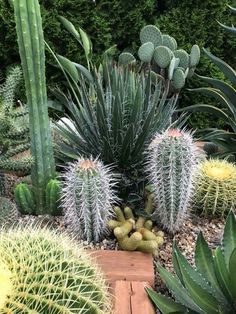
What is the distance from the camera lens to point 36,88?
314cm

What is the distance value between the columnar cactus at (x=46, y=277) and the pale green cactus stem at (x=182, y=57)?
2.87m

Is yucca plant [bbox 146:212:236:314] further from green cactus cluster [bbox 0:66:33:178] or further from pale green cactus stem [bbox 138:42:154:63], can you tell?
pale green cactus stem [bbox 138:42:154:63]

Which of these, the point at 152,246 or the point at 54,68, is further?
the point at 54,68

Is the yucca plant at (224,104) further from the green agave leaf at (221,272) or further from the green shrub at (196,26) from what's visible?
the green agave leaf at (221,272)

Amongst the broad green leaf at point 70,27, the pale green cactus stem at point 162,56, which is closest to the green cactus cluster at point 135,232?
the pale green cactus stem at point 162,56

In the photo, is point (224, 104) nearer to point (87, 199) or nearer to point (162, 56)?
point (162, 56)

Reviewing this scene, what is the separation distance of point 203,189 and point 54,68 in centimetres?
224

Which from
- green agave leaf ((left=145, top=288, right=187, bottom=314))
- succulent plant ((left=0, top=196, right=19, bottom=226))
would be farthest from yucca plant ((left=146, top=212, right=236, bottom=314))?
succulent plant ((left=0, top=196, right=19, bottom=226))

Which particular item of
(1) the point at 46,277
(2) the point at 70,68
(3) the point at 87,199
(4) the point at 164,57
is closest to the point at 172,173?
(3) the point at 87,199

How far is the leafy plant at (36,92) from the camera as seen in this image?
3.04 m

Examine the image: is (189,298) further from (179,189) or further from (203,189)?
(203,189)

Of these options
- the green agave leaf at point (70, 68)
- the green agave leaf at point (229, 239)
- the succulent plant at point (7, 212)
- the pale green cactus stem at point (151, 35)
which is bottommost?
the green agave leaf at point (229, 239)

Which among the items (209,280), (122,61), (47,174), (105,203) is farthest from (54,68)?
(209,280)

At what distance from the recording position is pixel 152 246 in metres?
2.90
